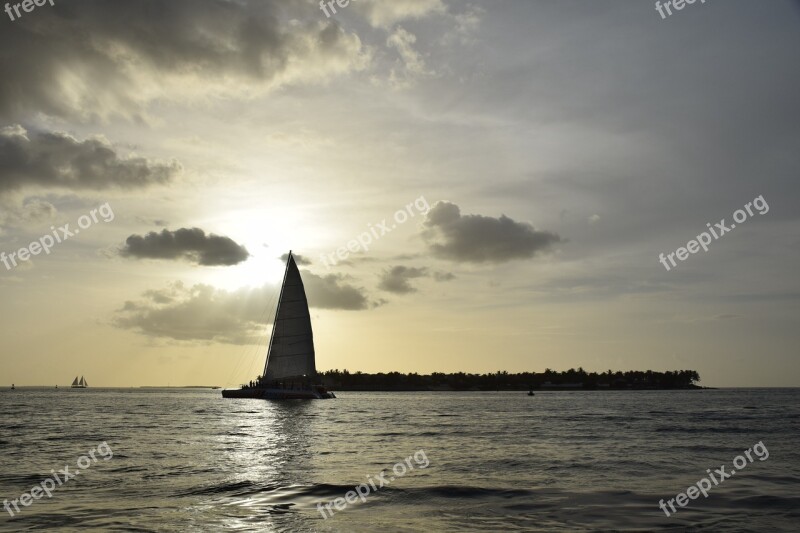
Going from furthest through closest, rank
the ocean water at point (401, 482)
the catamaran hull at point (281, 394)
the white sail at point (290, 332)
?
1. the white sail at point (290, 332)
2. the catamaran hull at point (281, 394)
3. the ocean water at point (401, 482)

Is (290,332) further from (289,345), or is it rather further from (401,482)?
(401,482)

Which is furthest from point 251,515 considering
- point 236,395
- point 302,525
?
point 236,395

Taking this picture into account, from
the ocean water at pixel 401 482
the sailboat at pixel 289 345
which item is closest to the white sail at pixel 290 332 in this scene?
the sailboat at pixel 289 345

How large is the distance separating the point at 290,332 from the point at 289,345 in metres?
2.25

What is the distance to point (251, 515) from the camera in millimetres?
22516

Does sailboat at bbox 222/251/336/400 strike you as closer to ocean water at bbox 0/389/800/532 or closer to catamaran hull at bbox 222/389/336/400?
catamaran hull at bbox 222/389/336/400

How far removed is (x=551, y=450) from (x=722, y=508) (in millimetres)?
19679

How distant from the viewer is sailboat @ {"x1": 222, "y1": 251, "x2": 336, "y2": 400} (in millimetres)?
112250

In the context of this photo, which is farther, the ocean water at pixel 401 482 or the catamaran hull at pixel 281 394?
the catamaran hull at pixel 281 394

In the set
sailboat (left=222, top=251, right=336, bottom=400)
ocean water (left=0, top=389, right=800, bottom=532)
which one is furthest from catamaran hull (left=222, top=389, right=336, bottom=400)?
ocean water (left=0, top=389, right=800, bottom=532)

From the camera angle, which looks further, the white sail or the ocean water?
the white sail

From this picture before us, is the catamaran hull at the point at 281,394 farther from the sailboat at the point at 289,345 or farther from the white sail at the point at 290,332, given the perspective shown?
the white sail at the point at 290,332

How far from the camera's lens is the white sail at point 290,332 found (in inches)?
4419

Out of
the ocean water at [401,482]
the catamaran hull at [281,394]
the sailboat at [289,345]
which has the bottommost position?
the ocean water at [401,482]
